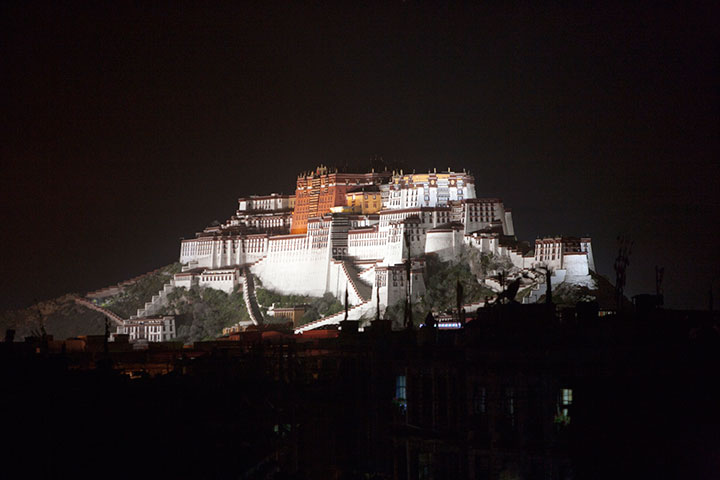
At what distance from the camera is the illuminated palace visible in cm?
8888

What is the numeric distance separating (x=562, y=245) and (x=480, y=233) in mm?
7477

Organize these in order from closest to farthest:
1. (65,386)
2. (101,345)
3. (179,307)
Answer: (65,386)
(101,345)
(179,307)

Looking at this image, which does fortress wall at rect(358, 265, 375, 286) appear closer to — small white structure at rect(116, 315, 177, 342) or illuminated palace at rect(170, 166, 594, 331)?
illuminated palace at rect(170, 166, 594, 331)

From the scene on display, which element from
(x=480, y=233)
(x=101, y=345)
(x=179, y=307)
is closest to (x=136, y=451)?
(x=101, y=345)

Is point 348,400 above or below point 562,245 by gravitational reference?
below

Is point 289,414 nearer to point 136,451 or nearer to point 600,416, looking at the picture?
point 136,451

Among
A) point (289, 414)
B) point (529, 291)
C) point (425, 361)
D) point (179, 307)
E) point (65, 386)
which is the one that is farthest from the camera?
point (179, 307)

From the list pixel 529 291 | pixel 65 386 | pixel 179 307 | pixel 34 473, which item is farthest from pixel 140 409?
pixel 179 307

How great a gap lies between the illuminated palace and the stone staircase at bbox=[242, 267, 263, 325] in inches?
6.9

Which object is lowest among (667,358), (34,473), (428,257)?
(34,473)

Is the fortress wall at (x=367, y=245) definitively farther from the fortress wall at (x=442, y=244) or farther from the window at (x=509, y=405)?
the window at (x=509, y=405)

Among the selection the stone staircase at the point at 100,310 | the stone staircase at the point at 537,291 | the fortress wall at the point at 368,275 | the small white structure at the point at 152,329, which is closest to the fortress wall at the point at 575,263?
the stone staircase at the point at 537,291

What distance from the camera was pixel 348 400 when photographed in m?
32.5

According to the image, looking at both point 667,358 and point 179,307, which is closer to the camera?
point 667,358
